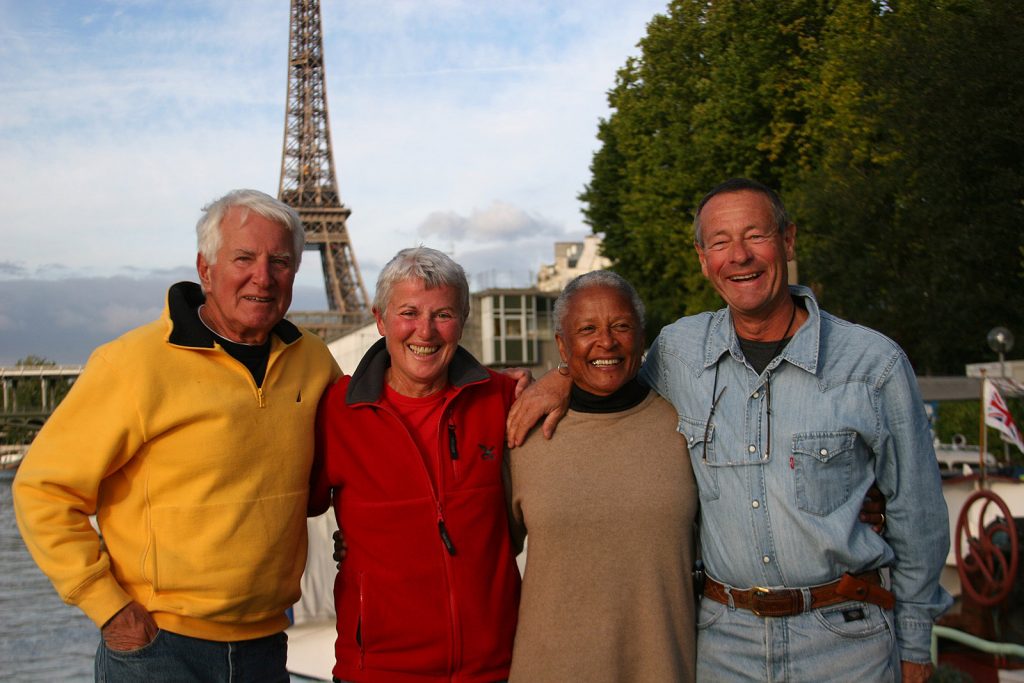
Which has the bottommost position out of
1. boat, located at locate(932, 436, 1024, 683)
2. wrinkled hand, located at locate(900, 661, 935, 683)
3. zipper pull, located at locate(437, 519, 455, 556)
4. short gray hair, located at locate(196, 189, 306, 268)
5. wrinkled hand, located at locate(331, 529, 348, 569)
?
boat, located at locate(932, 436, 1024, 683)

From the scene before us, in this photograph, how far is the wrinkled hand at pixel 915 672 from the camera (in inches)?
123

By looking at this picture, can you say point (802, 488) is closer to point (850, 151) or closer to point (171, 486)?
point (171, 486)

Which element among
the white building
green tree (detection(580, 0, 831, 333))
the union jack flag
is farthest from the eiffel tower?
the union jack flag

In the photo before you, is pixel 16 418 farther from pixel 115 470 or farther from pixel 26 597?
pixel 115 470

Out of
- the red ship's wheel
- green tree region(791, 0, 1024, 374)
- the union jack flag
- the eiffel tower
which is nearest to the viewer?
the red ship's wheel

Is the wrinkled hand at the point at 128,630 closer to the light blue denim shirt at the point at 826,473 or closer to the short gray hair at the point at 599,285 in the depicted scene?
the short gray hair at the point at 599,285

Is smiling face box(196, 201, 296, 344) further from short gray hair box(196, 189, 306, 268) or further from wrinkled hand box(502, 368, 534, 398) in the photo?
wrinkled hand box(502, 368, 534, 398)

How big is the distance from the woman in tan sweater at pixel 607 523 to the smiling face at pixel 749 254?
361mm

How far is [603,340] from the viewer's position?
343cm

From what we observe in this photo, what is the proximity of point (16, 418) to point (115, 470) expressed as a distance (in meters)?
77.9

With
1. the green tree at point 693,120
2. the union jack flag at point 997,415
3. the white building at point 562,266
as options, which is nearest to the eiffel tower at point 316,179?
the white building at point 562,266

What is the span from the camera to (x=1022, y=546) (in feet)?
27.9

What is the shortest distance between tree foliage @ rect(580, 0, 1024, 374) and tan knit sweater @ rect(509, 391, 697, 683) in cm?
1415

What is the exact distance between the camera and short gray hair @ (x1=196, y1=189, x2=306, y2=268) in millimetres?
3402
